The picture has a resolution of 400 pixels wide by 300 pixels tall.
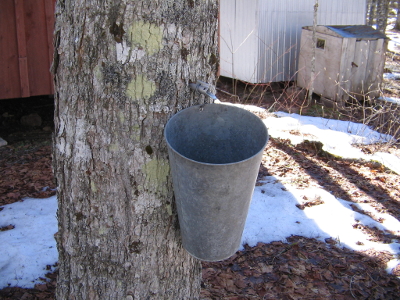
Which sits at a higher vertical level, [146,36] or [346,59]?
[146,36]

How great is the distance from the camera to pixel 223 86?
35.8ft

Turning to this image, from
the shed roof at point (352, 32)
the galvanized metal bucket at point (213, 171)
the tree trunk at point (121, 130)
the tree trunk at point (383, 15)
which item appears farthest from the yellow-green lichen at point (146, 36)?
the tree trunk at point (383, 15)

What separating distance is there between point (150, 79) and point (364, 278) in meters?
2.57

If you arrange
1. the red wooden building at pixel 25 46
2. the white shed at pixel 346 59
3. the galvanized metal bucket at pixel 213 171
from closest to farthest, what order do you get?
the galvanized metal bucket at pixel 213 171, the red wooden building at pixel 25 46, the white shed at pixel 346 59

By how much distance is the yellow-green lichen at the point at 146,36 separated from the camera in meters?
1.71

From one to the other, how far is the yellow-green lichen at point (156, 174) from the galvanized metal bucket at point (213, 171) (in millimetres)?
110

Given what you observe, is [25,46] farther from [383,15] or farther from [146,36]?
[383,15]

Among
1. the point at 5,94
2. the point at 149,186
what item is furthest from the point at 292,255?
the point at 5,94

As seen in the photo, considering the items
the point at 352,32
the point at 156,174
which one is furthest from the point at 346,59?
the point at 156,174

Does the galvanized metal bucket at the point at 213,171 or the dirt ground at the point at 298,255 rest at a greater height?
the galvanized metal bucket at the point at 213,171

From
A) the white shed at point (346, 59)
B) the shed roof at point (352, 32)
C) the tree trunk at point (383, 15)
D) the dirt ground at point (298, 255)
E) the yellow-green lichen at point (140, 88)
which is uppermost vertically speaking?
the tree trunk at point (383, 15)

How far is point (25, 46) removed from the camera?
5777mm

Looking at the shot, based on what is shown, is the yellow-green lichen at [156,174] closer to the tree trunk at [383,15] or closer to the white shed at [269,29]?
the white shed at [269,29]

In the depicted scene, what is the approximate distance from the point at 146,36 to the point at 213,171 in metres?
0.66
